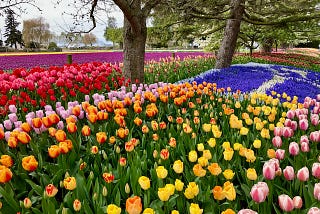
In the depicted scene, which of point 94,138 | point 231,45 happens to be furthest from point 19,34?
point 94,138

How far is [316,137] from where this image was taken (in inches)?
124

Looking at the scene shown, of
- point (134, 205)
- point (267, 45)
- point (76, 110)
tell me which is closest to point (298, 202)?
point (134, 205)

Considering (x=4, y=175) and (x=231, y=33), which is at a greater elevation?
(x=231, y=33)

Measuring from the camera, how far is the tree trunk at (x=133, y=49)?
752 centimetres

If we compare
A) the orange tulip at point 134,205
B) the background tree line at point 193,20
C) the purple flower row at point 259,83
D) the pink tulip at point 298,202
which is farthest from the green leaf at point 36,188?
the purple flower row at point 259,83

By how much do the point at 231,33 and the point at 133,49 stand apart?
18.8 feet

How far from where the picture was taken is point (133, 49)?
7.69 m

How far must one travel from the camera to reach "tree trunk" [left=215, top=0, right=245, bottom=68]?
12.0 metres

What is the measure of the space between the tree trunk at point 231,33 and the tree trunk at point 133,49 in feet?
17.1

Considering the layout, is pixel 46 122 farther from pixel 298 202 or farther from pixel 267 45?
pixel 267 45

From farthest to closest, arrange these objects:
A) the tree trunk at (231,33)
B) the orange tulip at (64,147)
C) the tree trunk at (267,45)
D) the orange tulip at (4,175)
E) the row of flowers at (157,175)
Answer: the tree trunk at (267,45) → the tree trunk at (231,33) → the orange tulip at (64,147) → the orange tulip at (4,175) → the row of flowers at (157,175)

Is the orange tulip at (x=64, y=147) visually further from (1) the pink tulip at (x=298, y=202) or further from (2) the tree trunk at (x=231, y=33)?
(2) the tree trunk at (x=231, y=33)

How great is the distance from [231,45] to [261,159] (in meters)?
9.73

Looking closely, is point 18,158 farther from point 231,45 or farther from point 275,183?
point 231,45
